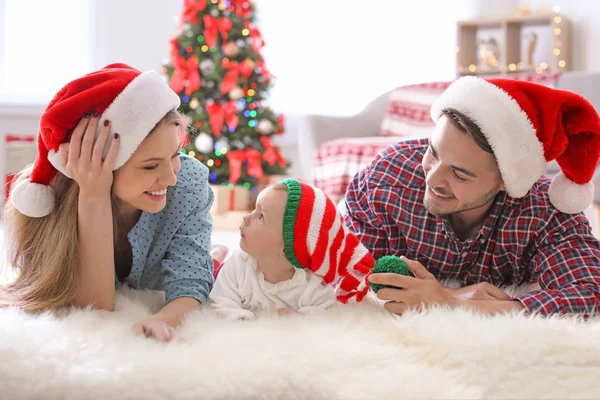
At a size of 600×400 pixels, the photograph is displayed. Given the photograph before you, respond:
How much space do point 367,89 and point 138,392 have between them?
4.83 m

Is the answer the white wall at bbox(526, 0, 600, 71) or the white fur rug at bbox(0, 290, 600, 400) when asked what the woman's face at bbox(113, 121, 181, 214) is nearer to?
the white fur rug at bbox(0, 290, 600, 400)

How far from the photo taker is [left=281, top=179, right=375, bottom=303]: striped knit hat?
53.1 inches

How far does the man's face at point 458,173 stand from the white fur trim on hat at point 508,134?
0.03 m

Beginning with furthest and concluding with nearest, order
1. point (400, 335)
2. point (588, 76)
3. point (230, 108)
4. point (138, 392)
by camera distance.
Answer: point (230, 108) → point (588, 76) → point (400, 335) → point (138, 392)

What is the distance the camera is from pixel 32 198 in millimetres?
1273

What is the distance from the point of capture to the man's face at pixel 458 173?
4.68 ft

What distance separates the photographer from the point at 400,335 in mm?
1175

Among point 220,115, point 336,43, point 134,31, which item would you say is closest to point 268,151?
point 220,115

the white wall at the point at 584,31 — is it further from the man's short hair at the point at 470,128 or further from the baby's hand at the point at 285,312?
the baby's hand at the point at 285,312

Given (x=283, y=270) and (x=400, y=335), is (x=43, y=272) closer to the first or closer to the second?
(x=283, y=270)

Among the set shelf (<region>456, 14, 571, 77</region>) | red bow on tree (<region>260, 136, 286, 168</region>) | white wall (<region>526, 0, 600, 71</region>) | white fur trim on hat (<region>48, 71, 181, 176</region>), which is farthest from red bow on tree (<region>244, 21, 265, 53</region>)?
white fur trim on hat (<region>48, 71, 181, 176</region>)

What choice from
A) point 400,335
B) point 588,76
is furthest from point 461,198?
point 588,76

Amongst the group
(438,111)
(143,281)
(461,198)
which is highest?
(438,111)

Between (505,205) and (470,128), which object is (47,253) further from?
(505,205)
